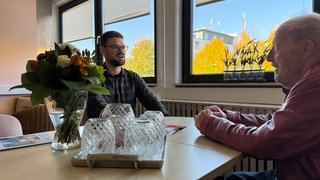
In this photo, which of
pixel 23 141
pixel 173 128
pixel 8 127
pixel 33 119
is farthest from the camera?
pixel 33 119

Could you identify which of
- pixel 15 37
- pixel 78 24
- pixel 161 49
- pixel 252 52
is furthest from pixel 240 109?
pixel 15 37

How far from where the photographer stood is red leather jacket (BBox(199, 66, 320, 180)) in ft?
2.60

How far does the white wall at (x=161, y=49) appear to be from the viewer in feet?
7.59

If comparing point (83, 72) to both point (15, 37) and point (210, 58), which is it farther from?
point (15, 37)

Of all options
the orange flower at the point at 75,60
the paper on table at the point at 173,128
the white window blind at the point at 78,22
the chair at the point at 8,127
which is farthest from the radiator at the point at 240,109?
the white window blind at the point at 78,22

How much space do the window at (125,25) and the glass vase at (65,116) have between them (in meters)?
2.01

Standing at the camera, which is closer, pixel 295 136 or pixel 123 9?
pixel 295 136

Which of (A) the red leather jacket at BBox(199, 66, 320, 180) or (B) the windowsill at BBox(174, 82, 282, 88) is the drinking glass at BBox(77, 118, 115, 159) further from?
(B) the windowsill at BBox(174, 82, 282, 88)

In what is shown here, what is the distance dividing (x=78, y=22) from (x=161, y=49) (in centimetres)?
222

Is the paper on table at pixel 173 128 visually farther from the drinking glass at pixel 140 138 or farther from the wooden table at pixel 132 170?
the drinking glass at pixel 140 138

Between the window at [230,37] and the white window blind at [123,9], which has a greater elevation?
the white window blind at [123,9]

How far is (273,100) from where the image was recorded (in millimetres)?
2076

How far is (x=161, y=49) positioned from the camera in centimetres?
293

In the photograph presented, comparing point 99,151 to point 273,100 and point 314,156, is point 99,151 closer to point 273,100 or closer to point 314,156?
point 314,156
